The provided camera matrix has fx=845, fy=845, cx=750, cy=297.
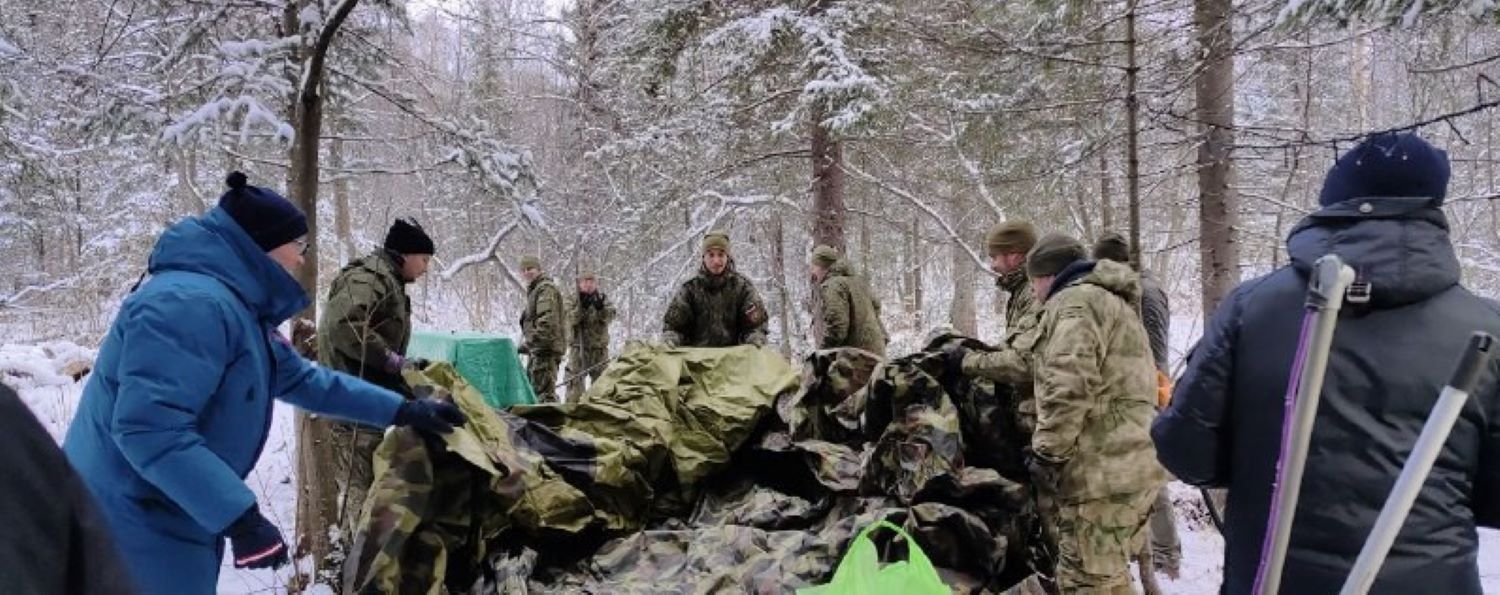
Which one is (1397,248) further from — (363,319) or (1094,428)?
(363,319)

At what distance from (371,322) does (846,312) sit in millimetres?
3589

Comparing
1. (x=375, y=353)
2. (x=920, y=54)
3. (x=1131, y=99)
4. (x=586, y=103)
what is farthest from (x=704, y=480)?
(x=586, y=103)

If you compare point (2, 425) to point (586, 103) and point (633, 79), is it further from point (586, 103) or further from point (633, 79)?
point (586, 103)

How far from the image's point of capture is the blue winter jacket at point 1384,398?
169cm

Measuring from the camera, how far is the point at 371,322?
4.43m

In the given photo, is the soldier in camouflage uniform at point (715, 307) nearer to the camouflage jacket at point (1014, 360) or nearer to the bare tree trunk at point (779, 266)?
the camouflage jacket at point (1014, 360)

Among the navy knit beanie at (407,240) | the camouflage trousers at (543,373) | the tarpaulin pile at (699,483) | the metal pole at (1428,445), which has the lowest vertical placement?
the camouflage trousers at (543,373)

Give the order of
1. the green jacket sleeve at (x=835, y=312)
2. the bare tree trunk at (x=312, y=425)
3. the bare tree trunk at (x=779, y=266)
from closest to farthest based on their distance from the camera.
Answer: the bare tree trunk at (x=312, y=425)
the green jacket sleeve at (x=835, y=312)
the bare tree trunk at (x=779, y=266)

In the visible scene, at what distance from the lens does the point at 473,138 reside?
5438 mm

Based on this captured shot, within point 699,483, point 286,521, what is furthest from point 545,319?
point 699,483

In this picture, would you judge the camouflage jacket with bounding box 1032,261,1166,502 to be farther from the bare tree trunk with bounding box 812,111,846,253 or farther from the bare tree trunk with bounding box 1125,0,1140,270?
the bare tree trunk with bounding box 812,111,846,253

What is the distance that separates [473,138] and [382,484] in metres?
3.13

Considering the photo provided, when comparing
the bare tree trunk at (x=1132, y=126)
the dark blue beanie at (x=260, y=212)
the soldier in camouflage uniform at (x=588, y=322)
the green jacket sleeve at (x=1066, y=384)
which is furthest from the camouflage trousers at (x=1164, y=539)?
the soldier in camouflage uniform at (x=588, y=322)

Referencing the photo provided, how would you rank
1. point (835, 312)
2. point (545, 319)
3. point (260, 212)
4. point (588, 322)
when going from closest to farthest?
1. point (260, 212)
2. point (835, 312)
3. point (545, 319)
4. point (588, 322)
